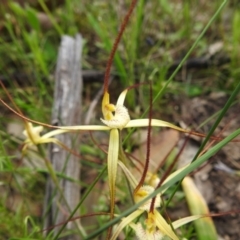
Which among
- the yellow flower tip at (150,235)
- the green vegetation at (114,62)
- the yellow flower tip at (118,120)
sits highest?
the green vegetation at (114,62)

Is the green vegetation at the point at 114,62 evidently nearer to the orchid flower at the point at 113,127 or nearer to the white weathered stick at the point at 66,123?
the white weathered stick at the point at 66,123

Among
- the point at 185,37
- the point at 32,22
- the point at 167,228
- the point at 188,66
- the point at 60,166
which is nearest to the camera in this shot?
the point at 167,228

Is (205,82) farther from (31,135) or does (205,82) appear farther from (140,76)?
(31,135)

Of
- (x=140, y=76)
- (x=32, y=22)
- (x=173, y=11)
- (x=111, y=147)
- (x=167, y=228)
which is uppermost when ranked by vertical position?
(x=173, y=11)

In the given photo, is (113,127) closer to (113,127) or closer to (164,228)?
(113,127)

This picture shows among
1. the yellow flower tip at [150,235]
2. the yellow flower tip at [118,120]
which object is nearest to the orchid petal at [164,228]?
the yellow flower tip at [150,235]

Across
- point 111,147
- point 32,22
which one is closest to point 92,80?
point 32,22

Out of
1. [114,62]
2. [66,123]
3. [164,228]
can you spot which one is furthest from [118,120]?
[114,62]

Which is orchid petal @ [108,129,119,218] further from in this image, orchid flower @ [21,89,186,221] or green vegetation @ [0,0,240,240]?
green vegetation @ [0,0,240,240]

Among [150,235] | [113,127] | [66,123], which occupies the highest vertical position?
[66,123]

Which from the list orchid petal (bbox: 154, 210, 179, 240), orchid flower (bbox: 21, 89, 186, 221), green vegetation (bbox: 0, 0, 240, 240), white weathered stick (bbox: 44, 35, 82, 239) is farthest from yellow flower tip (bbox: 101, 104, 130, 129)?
green vegetation (bbox: 0, 0, 240, 240)

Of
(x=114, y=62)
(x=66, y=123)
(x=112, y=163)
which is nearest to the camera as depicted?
(x=112, y=163)
